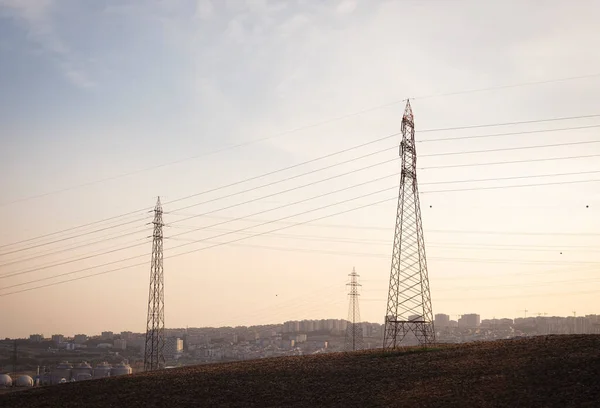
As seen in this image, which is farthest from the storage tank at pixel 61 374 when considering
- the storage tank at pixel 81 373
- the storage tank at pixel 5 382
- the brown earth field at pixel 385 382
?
the brown earth field at pixel 385 382

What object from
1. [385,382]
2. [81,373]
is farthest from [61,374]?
[385,382]

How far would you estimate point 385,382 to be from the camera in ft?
140

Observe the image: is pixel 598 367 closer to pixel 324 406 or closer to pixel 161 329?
pixel 324 406

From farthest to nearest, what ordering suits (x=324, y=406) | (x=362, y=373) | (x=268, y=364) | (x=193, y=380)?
1. (x=268, y=364)
2. (x=193, y=380)
3. (x=362, y=373)
4. (x=324, y=406)

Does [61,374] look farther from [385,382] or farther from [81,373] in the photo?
[385,382]

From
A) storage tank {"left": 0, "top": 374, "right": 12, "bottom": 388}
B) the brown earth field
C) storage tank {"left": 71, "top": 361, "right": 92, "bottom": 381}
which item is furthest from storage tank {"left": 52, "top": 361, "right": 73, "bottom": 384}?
the brown earth field

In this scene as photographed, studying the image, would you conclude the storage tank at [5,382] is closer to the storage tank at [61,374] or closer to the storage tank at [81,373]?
the storage tank at [61,374]

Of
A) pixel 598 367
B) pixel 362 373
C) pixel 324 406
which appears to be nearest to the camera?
pixel 598 367

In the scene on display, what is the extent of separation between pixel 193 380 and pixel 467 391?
2373cm

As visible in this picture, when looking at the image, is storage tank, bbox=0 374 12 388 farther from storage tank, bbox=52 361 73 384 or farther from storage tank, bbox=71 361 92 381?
storage tank, bbox=71 361 92 381

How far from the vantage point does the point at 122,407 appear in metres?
45.1

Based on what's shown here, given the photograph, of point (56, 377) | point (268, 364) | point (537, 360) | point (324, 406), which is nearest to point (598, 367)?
point (537, 360)

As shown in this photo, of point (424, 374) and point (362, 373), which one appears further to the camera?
point (362, 373)

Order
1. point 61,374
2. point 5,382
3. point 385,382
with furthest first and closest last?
point 61,374
point 5,382
point 385,382
